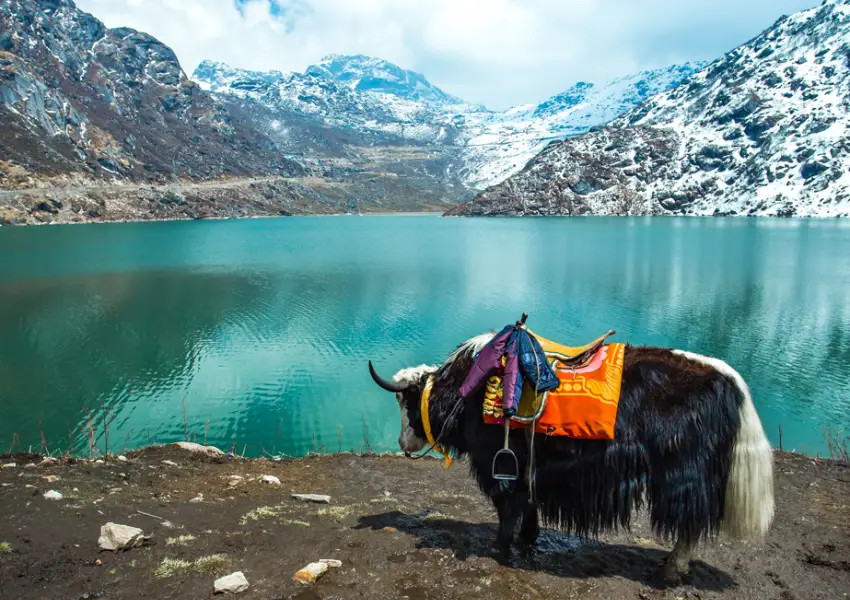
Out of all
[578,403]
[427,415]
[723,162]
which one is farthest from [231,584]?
[723,162]

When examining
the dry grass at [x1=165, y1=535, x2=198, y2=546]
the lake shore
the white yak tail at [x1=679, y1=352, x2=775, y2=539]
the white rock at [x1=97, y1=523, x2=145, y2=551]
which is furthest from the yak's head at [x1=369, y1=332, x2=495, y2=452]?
the lake shore

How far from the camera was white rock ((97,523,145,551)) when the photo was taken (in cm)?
390

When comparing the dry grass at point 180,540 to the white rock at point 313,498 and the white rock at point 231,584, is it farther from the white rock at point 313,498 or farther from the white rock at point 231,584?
the white rock at point 313,498

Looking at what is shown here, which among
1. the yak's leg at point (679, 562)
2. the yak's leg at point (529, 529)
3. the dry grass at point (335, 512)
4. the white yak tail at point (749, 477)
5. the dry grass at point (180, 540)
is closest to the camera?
the white yak tail at point (749, 477)

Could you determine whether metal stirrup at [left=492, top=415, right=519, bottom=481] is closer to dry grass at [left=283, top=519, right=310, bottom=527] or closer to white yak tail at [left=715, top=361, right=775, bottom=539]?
white yak tail at [left=715, top=361, right=775, bottom=539]

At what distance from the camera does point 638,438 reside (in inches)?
158

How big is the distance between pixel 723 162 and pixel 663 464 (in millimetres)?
169574

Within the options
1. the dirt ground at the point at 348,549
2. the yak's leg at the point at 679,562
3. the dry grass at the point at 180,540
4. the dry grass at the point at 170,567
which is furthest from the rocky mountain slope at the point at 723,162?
the dry grass at the point at 170,567

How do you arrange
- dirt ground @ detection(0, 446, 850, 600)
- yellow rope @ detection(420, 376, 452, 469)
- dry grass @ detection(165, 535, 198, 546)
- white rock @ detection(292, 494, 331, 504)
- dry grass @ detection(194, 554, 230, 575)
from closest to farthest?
dirt ground @ detection(0, 446, 850, 600) → dry grass @ detection(194, 554, 230, 575) → dry grass @ detection(165, 535, 198, 546) → yellow rope @ detection(420, 376, 452, 469) → white rock @ detection(292, 494, 331, 504)

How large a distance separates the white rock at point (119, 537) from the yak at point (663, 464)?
2.18 metres

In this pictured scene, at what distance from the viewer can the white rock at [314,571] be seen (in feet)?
→ 12.0

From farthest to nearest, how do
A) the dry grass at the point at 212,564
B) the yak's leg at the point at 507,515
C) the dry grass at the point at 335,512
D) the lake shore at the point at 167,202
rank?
the lake shore at the point at 167,202, the dry grass at the point at 335,512, the yak's leg at the point at 507,515, the dry grass at the point at 212,564

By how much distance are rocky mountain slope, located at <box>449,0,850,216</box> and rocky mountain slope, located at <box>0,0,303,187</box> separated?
8788cm

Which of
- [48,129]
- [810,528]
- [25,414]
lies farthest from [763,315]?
[48,129]
